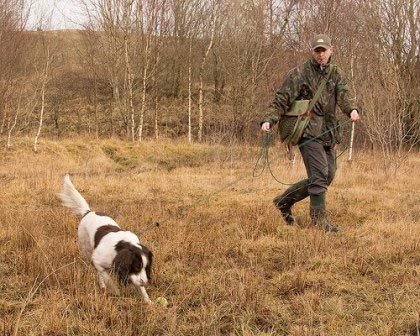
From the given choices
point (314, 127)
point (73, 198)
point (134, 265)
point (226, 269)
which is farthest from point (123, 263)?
point (314, 127)

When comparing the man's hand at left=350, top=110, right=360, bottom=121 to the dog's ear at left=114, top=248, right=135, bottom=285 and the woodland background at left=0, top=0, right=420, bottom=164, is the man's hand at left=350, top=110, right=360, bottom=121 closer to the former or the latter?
the dog's ear at left=114, top=248, right=135, bottom=285

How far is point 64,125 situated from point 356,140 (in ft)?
49.5

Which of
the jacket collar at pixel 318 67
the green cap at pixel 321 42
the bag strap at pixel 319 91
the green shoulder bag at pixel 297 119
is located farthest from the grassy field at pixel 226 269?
the green cap at pixel 321 42

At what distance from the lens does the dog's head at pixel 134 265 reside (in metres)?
3.01

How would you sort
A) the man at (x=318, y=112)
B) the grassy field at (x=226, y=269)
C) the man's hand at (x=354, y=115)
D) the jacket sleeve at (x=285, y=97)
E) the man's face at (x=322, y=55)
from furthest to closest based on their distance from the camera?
the jacket sleeve at (x=285, y=97)
the man at (x=318, y=112)
the man's face at (x=322, y=55)
the man's hand at (x=354, y=115)
the grassy field at (x=226, y=269)

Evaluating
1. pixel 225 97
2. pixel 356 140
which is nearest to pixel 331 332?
pixel 356 140

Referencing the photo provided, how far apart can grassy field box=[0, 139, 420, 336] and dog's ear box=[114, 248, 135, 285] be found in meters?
0.19

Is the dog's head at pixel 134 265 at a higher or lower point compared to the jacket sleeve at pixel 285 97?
lower

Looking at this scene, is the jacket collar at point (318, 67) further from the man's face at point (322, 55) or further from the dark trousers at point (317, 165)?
the dark trousers at point (317, 165)

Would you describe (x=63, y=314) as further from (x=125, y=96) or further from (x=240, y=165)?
(x=125, y=96)

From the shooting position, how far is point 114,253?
319cm

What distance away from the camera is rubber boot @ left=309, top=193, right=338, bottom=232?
16.2 ft

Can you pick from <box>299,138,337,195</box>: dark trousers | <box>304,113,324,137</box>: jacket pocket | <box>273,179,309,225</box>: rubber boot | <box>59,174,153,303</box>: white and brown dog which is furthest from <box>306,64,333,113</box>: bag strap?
<box>59,174,153,303</box>: white and brown dog

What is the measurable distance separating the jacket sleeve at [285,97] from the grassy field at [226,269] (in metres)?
1.27
